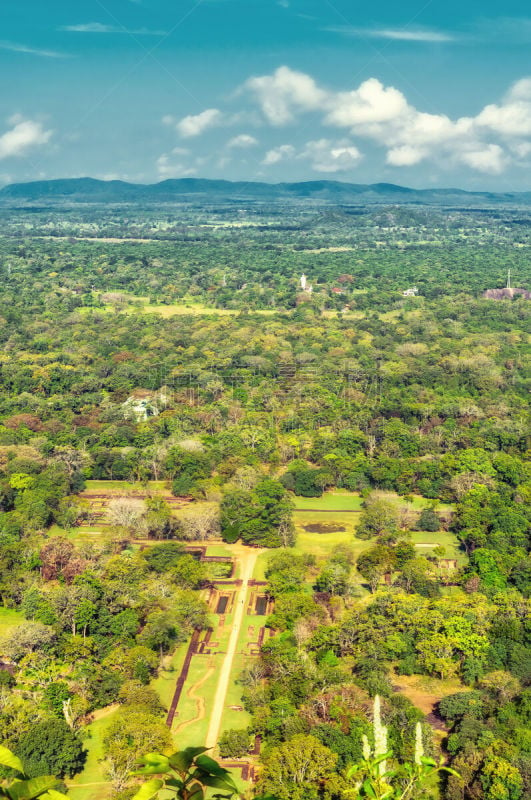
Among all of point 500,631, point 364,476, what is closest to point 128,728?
point 500,631

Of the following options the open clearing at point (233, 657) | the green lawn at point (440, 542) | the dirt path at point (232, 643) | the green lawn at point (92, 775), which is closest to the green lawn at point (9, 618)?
the open clearing at point (233, 657)

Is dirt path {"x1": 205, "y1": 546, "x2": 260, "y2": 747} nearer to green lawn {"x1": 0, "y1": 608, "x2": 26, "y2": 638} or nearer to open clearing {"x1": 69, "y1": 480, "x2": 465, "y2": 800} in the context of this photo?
open clearing {"x1": 69, "y1": 480, "x2": 465, "y2": 800}

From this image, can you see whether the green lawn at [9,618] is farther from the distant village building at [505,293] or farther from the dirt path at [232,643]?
the distant village building at [505,293]

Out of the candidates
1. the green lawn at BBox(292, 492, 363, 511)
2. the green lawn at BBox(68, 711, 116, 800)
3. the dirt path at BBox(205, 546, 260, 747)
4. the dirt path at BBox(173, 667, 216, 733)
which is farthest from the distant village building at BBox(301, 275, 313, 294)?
the green lawn at BBox(68, 711, 116, 800)

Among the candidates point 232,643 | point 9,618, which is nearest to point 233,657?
point 232,643

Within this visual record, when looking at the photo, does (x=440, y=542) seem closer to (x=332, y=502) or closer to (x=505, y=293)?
(x=332, y=502)

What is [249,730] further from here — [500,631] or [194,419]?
[194,419]

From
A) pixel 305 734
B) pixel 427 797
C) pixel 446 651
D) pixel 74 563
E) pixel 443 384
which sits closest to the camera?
pixel 427 797

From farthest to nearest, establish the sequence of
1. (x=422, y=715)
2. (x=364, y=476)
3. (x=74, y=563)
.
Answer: (x=364, y=476)
(x=74, y=563)
(x=422, y=715)
